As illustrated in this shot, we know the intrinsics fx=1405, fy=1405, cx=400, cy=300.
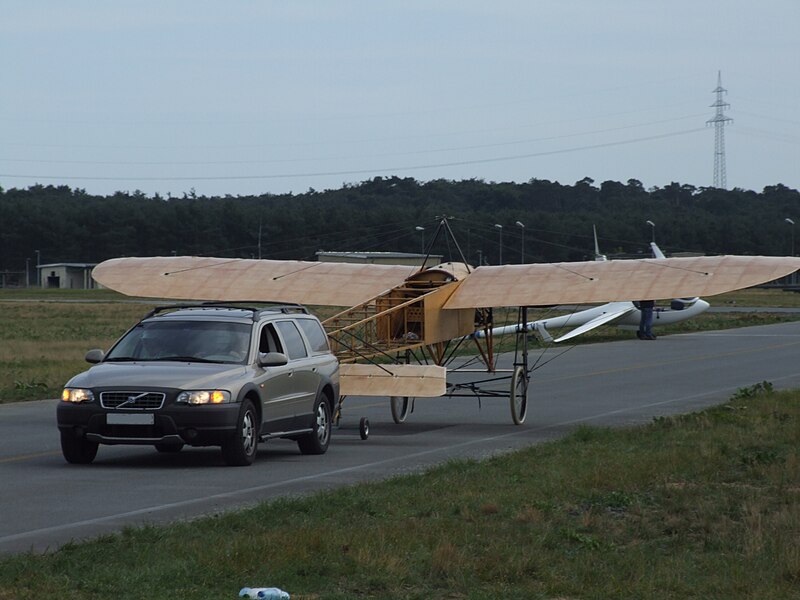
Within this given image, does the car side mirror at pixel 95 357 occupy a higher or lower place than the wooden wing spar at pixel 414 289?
lower

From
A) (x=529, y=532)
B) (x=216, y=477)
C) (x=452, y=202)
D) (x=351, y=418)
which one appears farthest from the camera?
(x=452, y=202)

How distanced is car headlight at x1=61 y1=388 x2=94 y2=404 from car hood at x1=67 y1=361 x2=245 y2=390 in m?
0.06

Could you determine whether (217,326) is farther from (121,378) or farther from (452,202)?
(452,202)

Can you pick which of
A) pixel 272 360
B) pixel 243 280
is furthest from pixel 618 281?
pixel 272 360

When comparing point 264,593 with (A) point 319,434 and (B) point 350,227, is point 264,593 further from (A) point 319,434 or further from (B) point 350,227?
(B) point 350,227

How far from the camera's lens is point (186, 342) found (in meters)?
15.3

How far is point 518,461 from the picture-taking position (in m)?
14.4

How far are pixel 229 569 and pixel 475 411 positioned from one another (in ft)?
48.5

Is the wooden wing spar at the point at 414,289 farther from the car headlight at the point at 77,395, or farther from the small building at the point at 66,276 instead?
the small building at the point at 66,276

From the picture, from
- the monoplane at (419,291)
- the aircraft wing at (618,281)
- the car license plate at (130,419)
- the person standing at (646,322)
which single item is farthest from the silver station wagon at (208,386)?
the person standing at (646,322)

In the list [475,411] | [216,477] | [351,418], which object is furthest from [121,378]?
[475,411]

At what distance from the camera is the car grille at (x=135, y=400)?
13.9m

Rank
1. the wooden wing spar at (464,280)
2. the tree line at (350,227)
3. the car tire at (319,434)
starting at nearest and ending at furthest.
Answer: the car tire at (319,434) → the wooden wing spar at (464,280) → the tree line at (350,227)

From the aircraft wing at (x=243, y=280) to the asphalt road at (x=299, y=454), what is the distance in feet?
6.54
